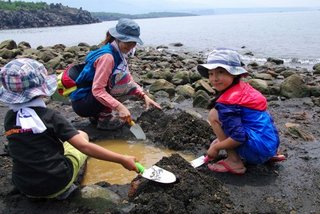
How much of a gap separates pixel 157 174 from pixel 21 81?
4.14 ft

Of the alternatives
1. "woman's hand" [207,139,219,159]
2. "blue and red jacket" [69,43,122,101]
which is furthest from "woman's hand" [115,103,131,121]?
"woman's hand" [207,139,219,159]

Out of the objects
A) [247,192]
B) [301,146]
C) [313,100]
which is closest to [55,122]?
[247,192]

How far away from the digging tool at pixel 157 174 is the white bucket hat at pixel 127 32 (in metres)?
1.76

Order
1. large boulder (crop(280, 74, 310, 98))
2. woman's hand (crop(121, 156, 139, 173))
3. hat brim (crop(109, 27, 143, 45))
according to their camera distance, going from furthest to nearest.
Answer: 1. large boulder (crop(280, 74, 310, 98))
2. hat brim (crop(109, 27, 143, 45))
3. woman's hand (crop(121, 156, 139, 173))

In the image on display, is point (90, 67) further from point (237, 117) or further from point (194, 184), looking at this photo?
point (194, 184)

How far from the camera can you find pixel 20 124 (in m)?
2.75

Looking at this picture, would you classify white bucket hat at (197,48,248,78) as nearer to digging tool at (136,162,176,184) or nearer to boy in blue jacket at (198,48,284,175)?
boy in blue jacket at (198,48,284,175)

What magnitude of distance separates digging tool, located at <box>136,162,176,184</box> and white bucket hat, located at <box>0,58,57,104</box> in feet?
3.15

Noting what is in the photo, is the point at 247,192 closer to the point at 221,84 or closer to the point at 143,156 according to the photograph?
the point at 221,84

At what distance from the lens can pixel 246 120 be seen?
353cm

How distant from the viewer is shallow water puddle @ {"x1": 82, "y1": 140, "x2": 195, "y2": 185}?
3.79 metres

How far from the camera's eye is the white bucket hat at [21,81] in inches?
104

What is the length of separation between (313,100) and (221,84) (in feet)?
12.3

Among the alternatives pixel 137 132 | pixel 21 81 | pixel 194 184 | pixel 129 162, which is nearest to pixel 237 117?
pixel 194 184
